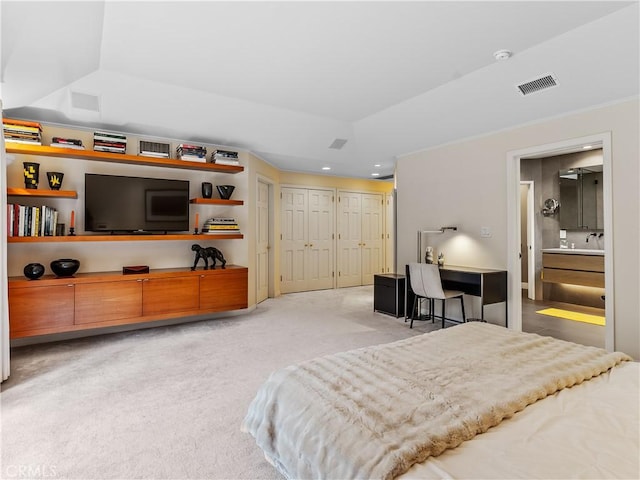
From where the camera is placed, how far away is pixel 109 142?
13.1 ft

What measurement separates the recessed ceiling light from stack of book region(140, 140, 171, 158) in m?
3.61

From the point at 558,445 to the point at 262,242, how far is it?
518cm

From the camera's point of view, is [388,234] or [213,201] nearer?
[213,201]

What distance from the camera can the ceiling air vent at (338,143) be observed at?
5222 mm

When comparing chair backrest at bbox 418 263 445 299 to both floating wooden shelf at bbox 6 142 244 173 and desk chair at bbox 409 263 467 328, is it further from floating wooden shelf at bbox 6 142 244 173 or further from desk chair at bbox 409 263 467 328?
floating wooden shelf at bbox 6 142 244 173

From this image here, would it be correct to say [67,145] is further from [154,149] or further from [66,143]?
[154,149]

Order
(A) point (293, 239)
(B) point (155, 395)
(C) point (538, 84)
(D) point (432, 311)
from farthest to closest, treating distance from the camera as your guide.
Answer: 1. (A) point (293, 239)
2. (D) point (432, 311)
3. (C) point (538, 84)
4. (B) point (155, 395)

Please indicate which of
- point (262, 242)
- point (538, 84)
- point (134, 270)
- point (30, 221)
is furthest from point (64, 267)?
point (538, 84)

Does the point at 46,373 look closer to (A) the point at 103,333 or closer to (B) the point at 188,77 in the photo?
(A) the point at 103,333

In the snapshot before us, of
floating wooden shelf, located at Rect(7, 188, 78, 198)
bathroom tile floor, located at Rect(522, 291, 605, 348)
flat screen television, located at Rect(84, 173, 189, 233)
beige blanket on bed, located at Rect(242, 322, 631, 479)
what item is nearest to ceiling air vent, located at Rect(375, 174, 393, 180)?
bathroom tile floor, located at Rect(522, 291, 605, 348)

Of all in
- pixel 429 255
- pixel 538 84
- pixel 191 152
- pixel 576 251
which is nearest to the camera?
pixel 538 84

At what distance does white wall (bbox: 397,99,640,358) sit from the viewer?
3176 mm

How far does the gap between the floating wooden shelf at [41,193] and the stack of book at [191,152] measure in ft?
3.98

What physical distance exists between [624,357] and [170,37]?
3.51 metres
